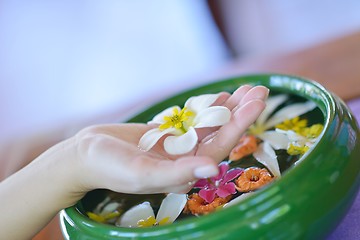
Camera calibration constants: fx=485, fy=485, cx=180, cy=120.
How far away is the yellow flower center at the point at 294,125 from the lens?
1.65 ft

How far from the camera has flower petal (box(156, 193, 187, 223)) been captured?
42 cm

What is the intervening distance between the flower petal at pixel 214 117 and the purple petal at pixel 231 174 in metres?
0.06

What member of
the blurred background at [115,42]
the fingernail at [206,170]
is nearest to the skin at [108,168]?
the fingernail at [206,170]

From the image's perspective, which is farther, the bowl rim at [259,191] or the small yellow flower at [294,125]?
the small yellow flower at [294,125]

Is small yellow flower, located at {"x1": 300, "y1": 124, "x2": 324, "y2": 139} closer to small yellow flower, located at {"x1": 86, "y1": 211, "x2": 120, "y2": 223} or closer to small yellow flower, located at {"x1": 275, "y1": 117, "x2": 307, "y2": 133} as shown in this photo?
small yellow flower, located at {"x1": 275, "y1": 117, "x2": 307, "y2": 133}

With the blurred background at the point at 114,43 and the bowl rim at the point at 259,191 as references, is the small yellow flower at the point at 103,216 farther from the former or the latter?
the blurred background at the point at 114,43

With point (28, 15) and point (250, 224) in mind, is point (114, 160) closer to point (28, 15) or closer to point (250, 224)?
point (250, 224)

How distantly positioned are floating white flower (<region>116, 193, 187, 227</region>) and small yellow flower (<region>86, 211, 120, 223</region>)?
1 cm

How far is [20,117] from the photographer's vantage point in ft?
6.17

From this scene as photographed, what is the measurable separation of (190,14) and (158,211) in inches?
67.8

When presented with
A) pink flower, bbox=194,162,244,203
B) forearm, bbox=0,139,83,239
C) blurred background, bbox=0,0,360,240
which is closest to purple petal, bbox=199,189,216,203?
pink flower, bbox=194,162,244,203

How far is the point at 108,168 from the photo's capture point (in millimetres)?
368

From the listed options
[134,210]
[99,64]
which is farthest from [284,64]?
[99,64]

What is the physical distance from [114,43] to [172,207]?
1.64 metres
